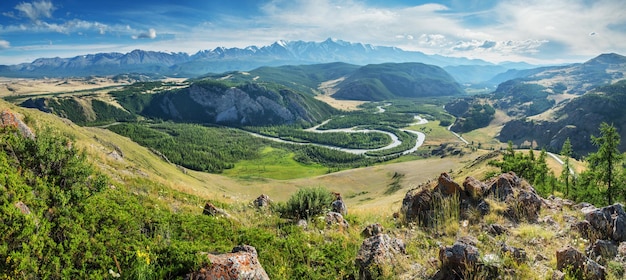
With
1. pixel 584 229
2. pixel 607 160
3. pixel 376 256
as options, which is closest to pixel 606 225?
pixel 584 229

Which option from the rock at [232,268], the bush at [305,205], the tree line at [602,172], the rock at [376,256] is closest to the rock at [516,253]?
the rock at [376,256]

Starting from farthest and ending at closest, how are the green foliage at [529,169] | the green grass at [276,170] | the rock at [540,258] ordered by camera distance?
1. the green grass at [276,170]
2. the green foliage at [529,169]
3. the rock at [540,258]

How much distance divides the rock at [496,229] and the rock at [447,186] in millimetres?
3870

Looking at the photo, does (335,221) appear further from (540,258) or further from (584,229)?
(584,229)

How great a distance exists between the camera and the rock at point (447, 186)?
16677 mm

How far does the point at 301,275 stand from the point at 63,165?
8.21 m

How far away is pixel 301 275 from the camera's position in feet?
31.5

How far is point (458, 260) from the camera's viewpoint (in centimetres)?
884

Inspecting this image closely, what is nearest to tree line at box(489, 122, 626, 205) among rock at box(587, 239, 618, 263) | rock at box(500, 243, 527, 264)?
rock at box(587, 239, 618, 263)

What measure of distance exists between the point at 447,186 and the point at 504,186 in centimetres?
271

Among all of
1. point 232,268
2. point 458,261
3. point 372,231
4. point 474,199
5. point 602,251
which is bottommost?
point 372,231

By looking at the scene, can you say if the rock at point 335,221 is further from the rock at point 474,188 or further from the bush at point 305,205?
the rock at point 474,188

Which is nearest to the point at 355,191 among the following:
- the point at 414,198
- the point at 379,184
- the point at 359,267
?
the point at 379,184

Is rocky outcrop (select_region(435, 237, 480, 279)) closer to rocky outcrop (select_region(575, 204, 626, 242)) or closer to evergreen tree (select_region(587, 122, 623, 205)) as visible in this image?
rocky outcrop (select_region(575, 204, 626, 242))
